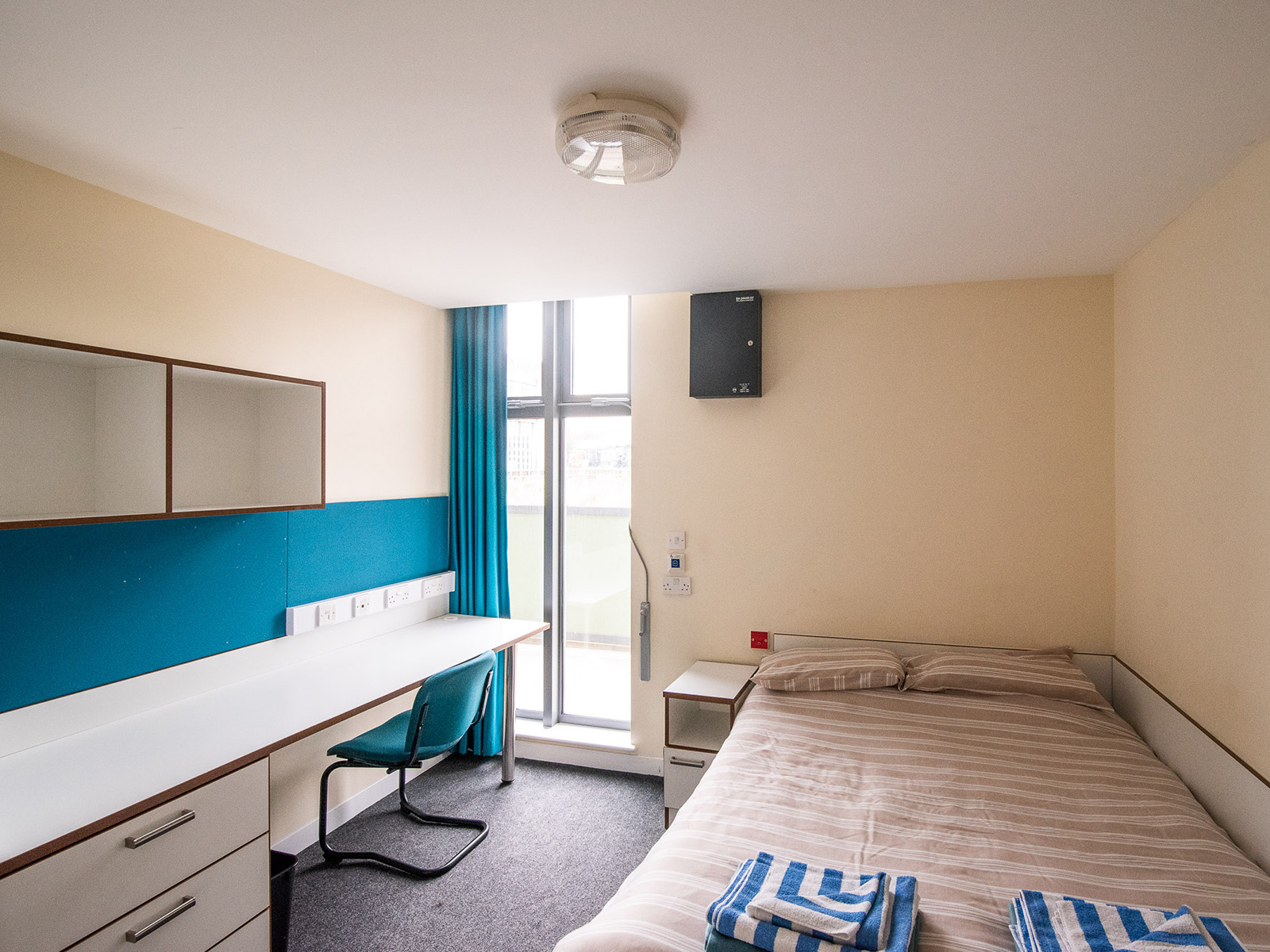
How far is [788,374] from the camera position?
341cm

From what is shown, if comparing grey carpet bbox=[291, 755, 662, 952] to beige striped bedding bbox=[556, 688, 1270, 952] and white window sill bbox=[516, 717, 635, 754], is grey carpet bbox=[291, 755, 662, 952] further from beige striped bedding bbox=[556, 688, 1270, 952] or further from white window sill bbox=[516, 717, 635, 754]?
beige striped bedding bbox=[556, 688, 1270, 952]

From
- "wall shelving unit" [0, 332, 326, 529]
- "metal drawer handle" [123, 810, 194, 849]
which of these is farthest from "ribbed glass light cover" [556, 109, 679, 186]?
"metal drawer handle" [123, 810, 194, 849]

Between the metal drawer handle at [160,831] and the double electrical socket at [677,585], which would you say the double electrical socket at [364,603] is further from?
the double electrical socket at [677,585]

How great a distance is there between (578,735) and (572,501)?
139cm

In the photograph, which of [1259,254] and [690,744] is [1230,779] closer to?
[1259,254]

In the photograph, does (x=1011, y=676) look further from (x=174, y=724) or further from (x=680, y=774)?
(x=174, y=724)

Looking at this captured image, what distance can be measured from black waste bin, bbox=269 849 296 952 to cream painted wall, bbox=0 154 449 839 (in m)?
0.71

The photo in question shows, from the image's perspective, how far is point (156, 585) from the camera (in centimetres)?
233

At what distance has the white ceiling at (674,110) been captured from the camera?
1364 millimetres

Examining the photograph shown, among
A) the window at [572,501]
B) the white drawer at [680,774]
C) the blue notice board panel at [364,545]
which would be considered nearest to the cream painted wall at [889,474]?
the window at [572,501]

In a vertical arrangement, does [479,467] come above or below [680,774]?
above

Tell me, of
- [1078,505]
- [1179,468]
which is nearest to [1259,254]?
[1179,468]

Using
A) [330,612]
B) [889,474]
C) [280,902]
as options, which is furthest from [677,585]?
[280,902]

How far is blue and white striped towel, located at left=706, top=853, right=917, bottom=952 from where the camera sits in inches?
50.9
